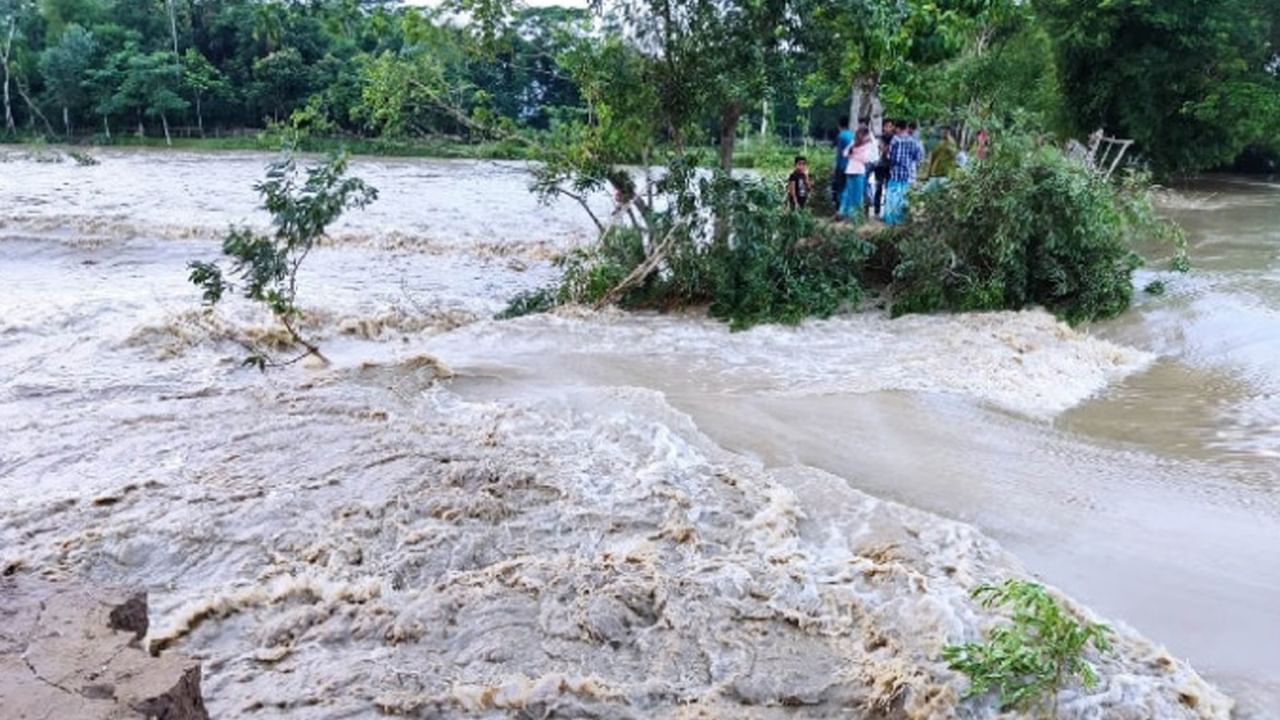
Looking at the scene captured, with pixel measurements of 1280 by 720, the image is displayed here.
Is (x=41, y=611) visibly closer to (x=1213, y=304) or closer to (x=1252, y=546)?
(x=1252, y=546)

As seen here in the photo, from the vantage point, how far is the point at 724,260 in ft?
36.9

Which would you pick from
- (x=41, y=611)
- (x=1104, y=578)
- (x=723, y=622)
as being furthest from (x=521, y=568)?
(x=1104, y=578)

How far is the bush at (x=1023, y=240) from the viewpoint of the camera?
1067 centimetres

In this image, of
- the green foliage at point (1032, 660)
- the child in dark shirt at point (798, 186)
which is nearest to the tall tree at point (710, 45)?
the child in dark shirt at point (798, 186)

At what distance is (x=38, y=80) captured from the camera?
168ft

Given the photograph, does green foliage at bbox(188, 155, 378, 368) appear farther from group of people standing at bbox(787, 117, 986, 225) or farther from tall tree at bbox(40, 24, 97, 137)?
tall tree at bbox(40, 24, 97, 137)

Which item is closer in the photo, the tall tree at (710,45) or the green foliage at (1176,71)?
the tall tree at (710,45)

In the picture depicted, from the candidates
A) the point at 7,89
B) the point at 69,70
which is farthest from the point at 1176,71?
the point at 7,89

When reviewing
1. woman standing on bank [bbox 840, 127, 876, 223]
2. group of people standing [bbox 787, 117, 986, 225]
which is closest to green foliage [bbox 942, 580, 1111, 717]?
group of people standing [bbox 787, 117, 986, 225]

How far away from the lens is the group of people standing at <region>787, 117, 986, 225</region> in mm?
12359

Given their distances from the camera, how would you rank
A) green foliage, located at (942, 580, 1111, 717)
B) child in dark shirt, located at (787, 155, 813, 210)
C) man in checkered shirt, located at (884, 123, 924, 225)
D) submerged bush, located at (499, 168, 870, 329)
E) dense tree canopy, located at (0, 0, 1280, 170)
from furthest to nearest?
1. child in dark shirt, located at (787, 155, 813, 210)
2. man in checkered shirt, located at (884, 123, 924, 225)
3. submerged bush, located at (499, 168, 870, 329)
4. dense tree canopy, located at (0, 0, 1280, 170)
5. green foliage, located at (942, 580, 1111, 717)

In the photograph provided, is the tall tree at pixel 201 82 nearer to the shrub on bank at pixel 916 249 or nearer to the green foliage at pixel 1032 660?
the shrub on bank at pixel 916 249

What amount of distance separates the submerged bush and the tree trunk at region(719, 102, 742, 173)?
448 millimetres

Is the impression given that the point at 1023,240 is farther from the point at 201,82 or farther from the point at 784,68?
the point at 201,82
